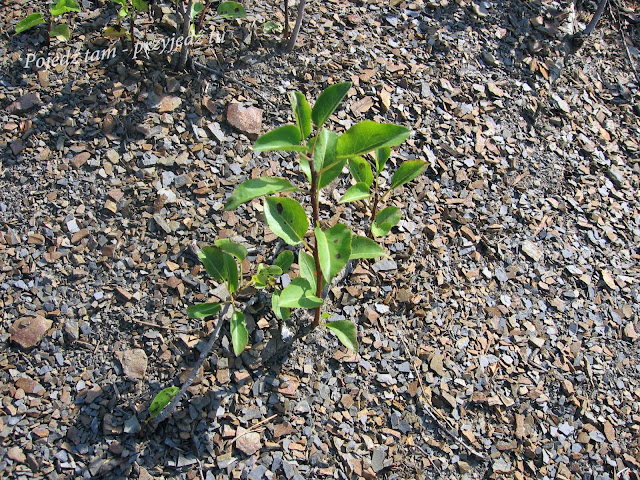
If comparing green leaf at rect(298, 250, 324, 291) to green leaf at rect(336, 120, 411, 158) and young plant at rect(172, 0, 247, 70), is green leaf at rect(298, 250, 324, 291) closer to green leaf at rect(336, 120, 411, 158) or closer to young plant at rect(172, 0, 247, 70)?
green leaf at rect(336, 120, 411, 158)

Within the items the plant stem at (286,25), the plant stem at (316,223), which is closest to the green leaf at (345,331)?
the plant stem at (316,223)

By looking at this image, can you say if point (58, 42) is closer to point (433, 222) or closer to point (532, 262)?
point (433, 222)

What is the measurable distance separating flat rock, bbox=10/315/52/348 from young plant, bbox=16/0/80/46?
1.34 meters

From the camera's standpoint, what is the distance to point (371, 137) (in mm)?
1635

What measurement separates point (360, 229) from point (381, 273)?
0.71 feet

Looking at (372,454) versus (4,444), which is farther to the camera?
(372,454)

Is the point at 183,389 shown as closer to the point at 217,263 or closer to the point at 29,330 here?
the point at 217,263

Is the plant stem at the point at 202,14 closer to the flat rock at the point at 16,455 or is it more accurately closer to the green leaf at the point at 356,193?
the green leaf at the point at 356,193

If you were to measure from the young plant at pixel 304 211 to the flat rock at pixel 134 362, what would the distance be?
300 millimetres

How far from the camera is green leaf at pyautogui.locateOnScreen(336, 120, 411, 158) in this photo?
1622 mm

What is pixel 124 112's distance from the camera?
2482mm

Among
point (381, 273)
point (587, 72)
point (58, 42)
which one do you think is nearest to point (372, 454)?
point (381, 273)

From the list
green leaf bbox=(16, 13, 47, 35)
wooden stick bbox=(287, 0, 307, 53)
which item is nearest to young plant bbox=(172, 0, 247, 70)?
wooden stick bbox=(287, 0, 307, 53)

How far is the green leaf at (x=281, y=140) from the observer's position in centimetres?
160
